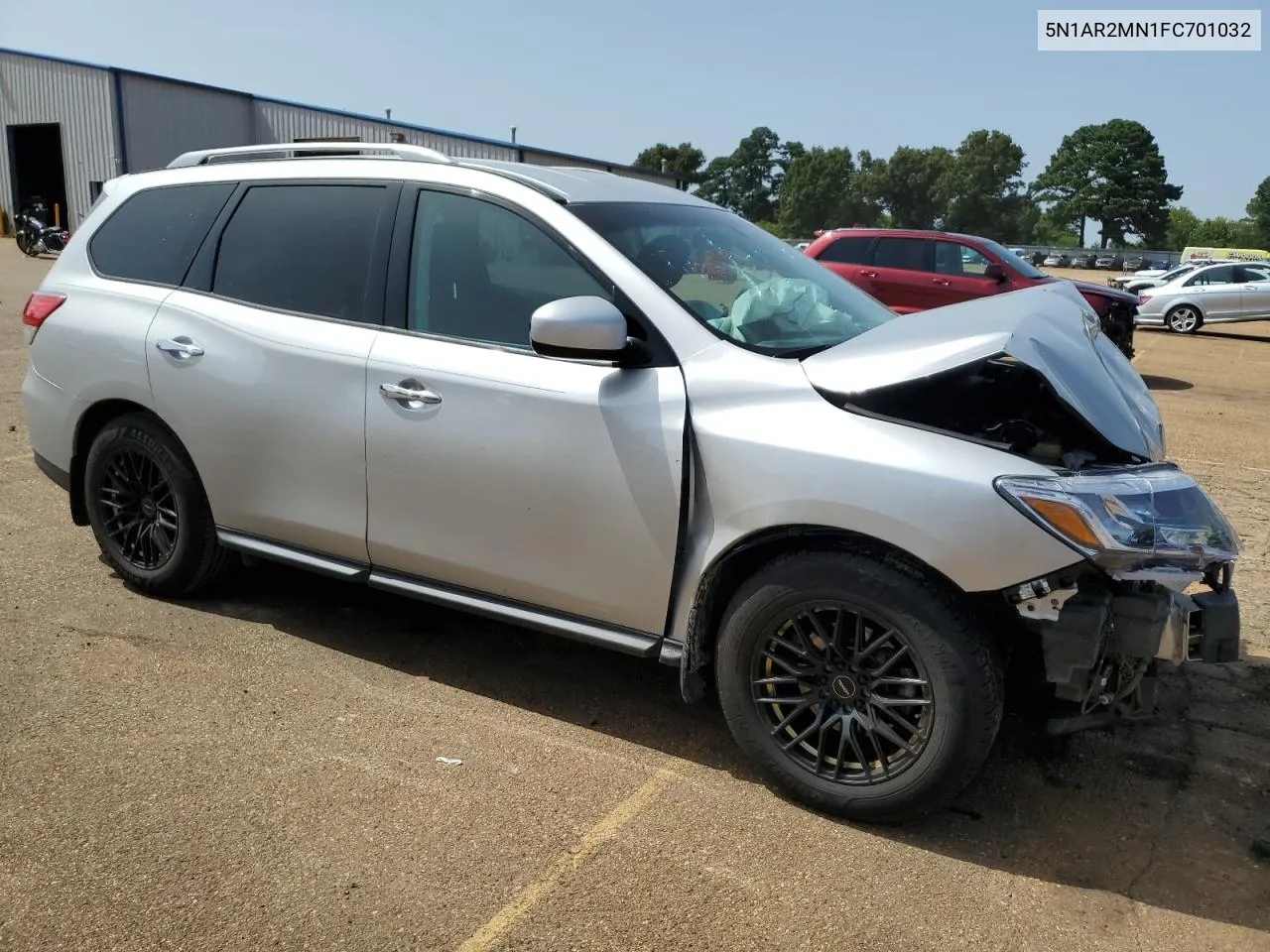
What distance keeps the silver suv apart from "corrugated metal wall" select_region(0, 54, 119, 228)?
28.4m

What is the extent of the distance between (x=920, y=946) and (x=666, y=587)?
1224 mm

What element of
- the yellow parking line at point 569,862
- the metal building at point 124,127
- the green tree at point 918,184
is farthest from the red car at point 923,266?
the green tree at point 918,184

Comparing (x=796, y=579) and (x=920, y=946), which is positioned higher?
(x=796, y=579)

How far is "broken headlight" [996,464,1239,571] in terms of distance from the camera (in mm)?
2711

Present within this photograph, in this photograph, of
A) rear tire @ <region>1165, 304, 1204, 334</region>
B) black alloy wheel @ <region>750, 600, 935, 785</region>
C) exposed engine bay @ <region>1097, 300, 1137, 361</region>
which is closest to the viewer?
black alloy wheel @ <region>750, 600, 935, 785</region>

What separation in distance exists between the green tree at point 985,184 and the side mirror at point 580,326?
114m

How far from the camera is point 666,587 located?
10.7 ft

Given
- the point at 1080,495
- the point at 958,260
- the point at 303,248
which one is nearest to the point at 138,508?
the point at 303,248

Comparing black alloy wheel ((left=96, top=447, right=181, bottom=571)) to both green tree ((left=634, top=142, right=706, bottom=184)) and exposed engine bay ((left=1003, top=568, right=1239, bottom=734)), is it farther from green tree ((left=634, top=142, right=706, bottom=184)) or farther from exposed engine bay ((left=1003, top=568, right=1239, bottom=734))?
green tree ((left=634, top=142, right=706, bottom=184))

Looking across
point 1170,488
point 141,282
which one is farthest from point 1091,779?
point 141,282

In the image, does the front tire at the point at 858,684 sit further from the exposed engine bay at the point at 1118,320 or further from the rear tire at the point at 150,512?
the exposed engine bay at the point at 1118,320

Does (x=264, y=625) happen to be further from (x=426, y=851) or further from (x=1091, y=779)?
(x=1091, y=779)

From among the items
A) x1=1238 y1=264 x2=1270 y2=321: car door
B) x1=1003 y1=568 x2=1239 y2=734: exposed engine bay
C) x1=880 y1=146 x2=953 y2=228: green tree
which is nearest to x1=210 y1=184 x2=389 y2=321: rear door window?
x1=1003 y1=568 x2=1239 y2=734: exposed engine bay

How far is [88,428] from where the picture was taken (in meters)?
4.68
